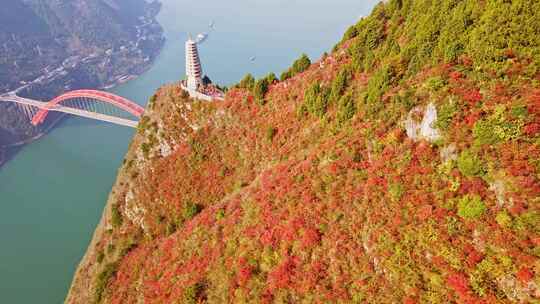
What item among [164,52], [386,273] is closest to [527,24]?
[386,273]

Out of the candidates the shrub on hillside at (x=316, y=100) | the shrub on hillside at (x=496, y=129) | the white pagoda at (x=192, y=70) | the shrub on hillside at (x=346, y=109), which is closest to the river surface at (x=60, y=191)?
the white pagoda at (x=192, y=70)

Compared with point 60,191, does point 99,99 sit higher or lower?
higher

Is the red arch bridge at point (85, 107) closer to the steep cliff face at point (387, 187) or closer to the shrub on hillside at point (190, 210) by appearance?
the shrub on hillside at point (190, 210)

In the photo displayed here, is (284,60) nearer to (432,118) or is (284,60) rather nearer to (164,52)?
(164,52)

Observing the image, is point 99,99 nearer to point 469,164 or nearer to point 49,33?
point 469,164

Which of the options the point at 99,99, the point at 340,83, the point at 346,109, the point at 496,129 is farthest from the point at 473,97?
the point at 99,99

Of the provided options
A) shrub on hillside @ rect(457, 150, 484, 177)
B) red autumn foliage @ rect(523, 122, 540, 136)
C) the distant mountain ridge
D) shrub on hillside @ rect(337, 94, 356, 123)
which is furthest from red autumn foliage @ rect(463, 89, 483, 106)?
the distant mountain ridge
